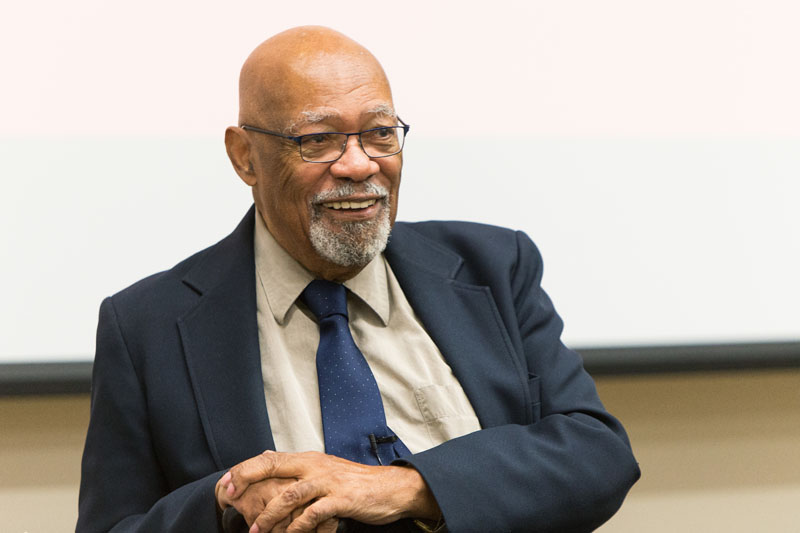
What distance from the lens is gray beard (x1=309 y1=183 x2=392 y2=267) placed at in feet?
5.05

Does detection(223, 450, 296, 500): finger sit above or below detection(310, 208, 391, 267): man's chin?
below

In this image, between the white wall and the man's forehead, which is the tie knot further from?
the white wall

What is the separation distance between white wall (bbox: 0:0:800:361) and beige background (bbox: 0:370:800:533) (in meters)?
0.15

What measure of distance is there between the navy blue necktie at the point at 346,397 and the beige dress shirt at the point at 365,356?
3cm

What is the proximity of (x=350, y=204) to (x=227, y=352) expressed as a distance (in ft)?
1.09

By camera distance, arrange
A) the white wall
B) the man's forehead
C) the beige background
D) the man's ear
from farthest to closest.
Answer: the beige background < the white wall < the man's ear < the man's forehead

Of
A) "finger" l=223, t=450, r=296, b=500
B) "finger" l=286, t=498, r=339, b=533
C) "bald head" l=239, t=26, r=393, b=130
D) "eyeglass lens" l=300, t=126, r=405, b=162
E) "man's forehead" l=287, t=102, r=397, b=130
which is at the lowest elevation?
"finger" l=286, t=498, r=339, b=533

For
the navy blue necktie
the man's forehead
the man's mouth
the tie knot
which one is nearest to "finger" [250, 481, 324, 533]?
the navy blue necktie

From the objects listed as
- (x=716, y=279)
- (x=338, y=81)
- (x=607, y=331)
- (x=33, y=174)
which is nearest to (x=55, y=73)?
(x=33, y=174)

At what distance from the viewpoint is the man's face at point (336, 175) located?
1521 mm

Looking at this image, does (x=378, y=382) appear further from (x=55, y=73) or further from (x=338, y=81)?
(x=55, y=73)

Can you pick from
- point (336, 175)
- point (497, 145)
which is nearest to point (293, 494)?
point (336, 175)

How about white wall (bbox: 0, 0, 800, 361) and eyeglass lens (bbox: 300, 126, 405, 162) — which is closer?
eyeglass lens (bbox: 300, 126, 405, 162)

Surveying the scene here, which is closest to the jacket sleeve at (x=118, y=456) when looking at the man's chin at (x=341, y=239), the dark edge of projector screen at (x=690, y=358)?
the man's chin at (x=341, y=239)
